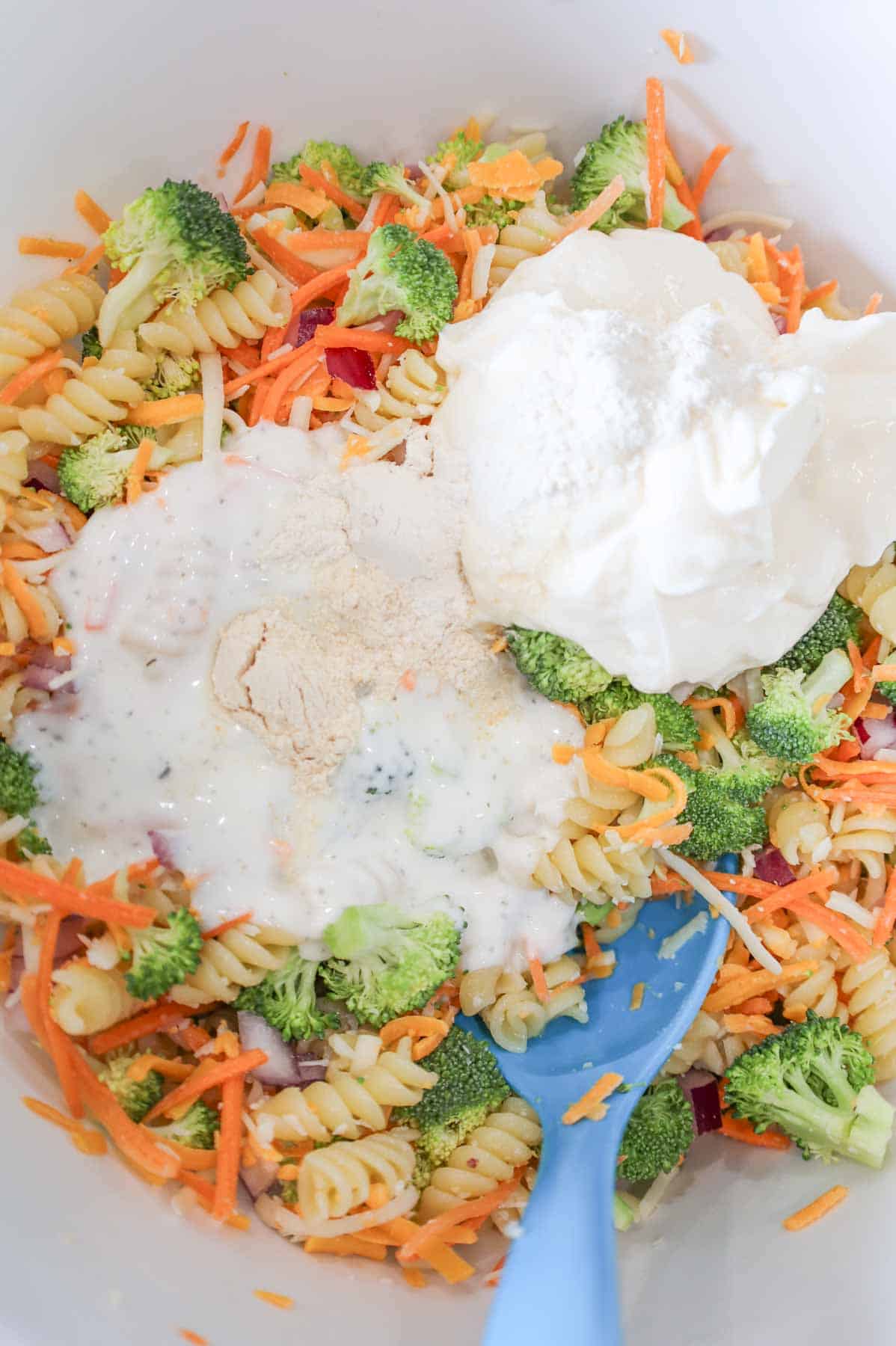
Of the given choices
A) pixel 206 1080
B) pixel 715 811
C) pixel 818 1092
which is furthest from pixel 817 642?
pixel 206 1080

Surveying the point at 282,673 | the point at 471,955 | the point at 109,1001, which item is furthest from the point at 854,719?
the point at 109,1001

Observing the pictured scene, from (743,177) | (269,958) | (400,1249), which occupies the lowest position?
(400,1249)

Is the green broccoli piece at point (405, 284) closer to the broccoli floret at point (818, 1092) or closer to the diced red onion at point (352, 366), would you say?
the diced red onion at point (352, 366)

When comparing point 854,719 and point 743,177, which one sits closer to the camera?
point 854,719

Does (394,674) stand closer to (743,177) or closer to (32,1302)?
(32,1302)

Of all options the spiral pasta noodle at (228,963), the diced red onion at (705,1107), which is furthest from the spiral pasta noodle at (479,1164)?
the spiral pasta noodle at (228,963)

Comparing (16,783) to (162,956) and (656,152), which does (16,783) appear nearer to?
(162,956)
